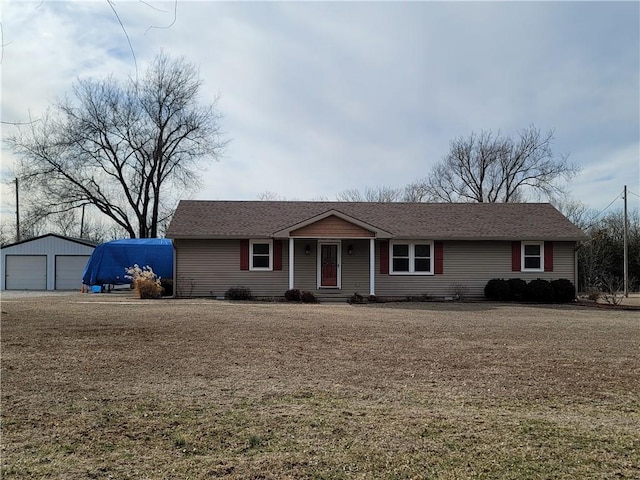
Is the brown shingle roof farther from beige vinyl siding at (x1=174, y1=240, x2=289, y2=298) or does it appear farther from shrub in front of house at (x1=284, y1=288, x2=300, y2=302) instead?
shrub in front of house at (x1=284, y1=288, x2=300, y2=302)

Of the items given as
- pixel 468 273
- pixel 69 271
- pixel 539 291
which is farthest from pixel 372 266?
pixel 69 271

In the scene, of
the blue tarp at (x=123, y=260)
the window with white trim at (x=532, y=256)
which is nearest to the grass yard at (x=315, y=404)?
the window with white trim at (x=532, y=256)

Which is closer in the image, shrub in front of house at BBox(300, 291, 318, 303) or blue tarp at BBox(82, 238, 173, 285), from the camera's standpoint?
shrub in front of house at BBox(300, 291, 318, 303)

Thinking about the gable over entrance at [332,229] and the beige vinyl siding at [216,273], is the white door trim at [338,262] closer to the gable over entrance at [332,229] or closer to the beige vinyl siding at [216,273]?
the gable over entrance at [332,229]

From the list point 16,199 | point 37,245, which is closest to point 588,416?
point 37,245

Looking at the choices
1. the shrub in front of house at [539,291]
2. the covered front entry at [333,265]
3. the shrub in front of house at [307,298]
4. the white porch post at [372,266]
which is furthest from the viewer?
the covered front entry at [333,265]

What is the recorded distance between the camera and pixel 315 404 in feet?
17.9

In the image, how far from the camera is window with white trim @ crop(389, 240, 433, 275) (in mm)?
21859

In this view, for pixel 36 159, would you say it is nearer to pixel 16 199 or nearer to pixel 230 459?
pixel 16 199

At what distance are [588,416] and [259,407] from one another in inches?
122

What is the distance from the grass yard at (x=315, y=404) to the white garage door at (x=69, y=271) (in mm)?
22845

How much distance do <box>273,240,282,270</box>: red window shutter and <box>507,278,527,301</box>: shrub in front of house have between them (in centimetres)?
875

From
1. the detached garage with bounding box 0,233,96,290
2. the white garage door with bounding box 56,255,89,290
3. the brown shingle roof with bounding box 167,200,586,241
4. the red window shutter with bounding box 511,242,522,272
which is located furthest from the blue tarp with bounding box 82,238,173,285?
A: the red window shutter with bounding box 511,242,522,272

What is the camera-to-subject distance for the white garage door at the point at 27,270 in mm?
31750
